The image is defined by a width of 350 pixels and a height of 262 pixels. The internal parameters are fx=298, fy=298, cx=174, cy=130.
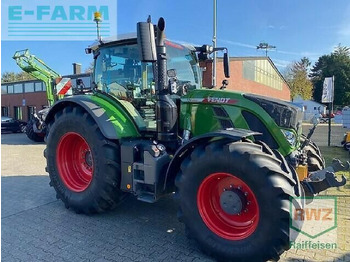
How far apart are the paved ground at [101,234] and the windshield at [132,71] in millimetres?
1793

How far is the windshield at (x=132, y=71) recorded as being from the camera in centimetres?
434

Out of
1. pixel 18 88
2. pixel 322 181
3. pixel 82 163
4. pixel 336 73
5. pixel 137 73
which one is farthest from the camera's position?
pixel 336 73

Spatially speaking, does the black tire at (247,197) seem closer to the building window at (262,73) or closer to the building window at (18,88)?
the building window at (262,73)

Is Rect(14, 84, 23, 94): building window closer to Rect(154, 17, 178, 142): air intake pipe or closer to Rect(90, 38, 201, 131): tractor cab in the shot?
Rect(90, 38, 201, 131): tractor cab

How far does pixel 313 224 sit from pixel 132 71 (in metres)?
3.29

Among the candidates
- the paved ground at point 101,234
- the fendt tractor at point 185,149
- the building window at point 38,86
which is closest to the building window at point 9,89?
the building window at point 38,86

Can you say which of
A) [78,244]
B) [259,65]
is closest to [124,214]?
[78,244]

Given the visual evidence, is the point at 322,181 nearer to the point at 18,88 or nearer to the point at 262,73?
the point at 262,73

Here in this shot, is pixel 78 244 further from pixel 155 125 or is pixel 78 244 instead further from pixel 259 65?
pixel 259 65

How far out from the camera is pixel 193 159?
318 cm

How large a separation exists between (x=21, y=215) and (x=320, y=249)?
4128 mm

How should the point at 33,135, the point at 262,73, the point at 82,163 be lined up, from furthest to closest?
the point at 262,73 → the point at 33,135 → the point at 82,163

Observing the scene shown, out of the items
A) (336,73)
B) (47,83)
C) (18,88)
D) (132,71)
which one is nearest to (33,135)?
(47,83)

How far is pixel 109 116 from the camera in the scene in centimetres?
412
